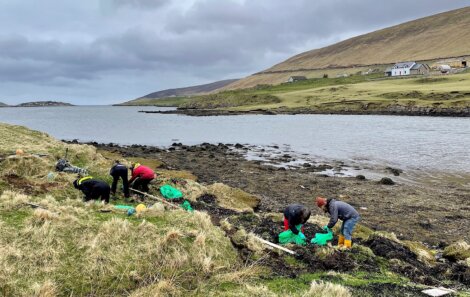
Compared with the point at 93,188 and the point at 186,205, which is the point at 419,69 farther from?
the point at 93,188

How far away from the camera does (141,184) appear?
17578 mm

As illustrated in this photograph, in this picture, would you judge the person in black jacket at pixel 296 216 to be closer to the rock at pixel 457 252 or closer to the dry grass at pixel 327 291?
the dry grass at pixel 327 291

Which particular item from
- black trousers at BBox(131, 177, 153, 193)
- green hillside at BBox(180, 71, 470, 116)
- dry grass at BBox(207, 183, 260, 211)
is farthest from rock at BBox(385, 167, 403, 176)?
green hillside at BBox(180, 71, 470, 116)

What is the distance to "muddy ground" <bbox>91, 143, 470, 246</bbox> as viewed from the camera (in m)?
17.7

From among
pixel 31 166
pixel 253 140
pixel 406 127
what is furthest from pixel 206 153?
pixel 406 127

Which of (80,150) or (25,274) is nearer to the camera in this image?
(25,274)

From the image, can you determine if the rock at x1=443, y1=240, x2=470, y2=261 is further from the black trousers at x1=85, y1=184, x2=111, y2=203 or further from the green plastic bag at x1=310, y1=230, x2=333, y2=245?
the black trousers at x1=85, y1=184, x2=111, y2=203

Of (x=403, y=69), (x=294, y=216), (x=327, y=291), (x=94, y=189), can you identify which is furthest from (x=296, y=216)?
(x=403, y=69)

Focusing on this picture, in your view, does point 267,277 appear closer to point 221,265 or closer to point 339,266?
point 221,265

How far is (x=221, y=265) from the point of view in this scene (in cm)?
953

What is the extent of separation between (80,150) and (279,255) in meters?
15.9

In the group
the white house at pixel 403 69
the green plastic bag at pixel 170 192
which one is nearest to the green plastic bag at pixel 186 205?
the green plastic bag at pixel 170 192

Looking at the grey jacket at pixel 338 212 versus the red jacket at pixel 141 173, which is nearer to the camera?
the grey jacket at pixel 338 212

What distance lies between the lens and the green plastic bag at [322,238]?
41.8 feet
